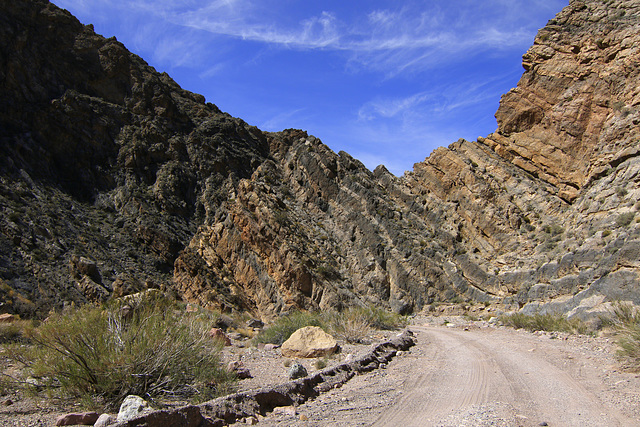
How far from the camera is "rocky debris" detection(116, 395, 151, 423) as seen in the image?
455 centimetres

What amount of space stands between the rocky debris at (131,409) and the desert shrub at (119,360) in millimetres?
699

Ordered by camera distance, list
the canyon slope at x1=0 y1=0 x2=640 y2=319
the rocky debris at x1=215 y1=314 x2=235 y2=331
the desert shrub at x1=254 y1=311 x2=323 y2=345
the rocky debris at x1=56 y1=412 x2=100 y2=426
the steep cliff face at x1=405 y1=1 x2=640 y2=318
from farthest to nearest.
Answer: the canyon slope at x1=0 y1=0 x2=640 y2=319 → the steep cliff face at x1=405 y1=1 x2=640 y2=318 → the rocky debris at x1=215 y1=314 x2=235 y2=331 → the desert shrub at x1=254 y1=311 x2=323 y2=345 → the rocky debris at x1=56 y1=412 x2=100 y2=426

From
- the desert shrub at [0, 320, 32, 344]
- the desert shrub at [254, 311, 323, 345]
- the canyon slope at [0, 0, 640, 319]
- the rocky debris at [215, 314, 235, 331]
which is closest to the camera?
the desert shrub at [0, 320, 32, 344]

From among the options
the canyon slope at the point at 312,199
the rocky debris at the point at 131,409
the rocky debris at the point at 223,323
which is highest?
the canyon slope at the point at 312,199

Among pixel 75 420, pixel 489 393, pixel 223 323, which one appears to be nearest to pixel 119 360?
pixel 75 420

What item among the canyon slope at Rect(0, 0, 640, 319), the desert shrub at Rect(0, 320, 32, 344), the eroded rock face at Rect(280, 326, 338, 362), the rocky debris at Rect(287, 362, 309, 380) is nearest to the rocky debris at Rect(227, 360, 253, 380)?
the rocky debris at Rect(287, 362, 309, 380)

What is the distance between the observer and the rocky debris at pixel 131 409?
4.55 metres

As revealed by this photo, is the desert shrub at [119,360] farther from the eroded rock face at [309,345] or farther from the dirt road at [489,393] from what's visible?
the eroded rock face at [309,345]

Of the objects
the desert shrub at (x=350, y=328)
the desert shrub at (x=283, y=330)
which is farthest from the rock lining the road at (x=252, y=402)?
the desert shrub at (x=283, y=330)

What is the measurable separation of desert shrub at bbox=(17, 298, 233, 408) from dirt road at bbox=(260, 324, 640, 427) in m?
1.68

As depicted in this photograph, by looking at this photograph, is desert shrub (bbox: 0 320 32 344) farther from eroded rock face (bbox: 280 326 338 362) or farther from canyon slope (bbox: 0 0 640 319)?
canyon slope (bbox: 0 0 640 319)

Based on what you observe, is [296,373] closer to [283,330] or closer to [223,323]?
[283,330]

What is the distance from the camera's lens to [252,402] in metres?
5.88

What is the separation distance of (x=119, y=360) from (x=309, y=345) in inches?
233
